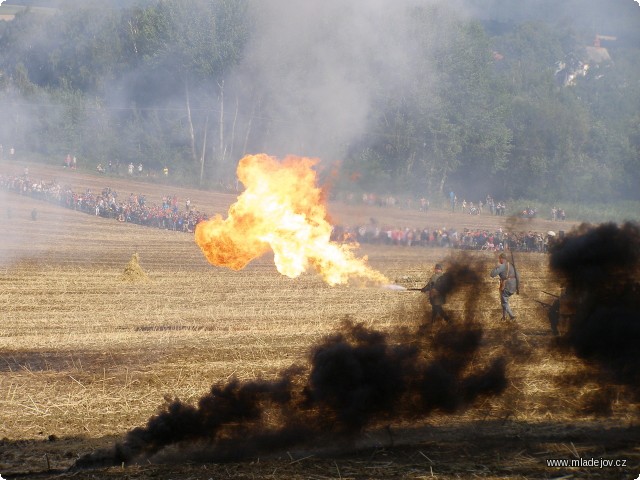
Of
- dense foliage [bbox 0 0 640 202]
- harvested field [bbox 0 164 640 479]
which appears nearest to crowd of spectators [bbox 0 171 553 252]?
harvested field [bbox 0 164 640 479]

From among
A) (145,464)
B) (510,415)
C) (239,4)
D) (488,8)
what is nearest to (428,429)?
(510,415)

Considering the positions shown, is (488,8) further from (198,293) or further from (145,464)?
(145,464)

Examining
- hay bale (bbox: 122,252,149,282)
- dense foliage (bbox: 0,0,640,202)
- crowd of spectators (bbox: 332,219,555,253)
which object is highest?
dense foliage (bbox: 0,0,640,202)

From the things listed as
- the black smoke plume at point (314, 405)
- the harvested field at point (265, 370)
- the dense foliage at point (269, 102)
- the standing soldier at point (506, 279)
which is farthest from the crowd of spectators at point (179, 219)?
the black smoke plume at point (314, 405)

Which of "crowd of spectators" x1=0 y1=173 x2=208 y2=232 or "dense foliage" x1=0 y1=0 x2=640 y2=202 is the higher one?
"dense foliage" x1=0 y1=0 x2=640 y2=202

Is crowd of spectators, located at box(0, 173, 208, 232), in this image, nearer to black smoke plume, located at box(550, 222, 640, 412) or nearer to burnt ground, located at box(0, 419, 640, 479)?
black smoke plume, located at box(550, 222, 640, 412)

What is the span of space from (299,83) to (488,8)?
30.8 meters

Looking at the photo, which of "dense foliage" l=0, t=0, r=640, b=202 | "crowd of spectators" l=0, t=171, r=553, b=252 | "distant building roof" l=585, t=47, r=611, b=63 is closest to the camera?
"dense foliage" l=0, t=0, r=640, b=202

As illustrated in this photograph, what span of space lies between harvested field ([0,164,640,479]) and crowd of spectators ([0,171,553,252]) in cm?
83

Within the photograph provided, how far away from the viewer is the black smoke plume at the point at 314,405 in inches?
456

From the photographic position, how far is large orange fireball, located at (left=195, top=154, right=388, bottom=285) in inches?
707

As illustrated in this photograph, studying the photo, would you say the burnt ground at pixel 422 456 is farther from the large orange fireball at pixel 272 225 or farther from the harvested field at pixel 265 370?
the large orange fireball at pixel 272 225

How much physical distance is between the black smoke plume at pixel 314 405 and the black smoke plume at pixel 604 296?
6.07ft

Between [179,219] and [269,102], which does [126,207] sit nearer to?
[179,219]
